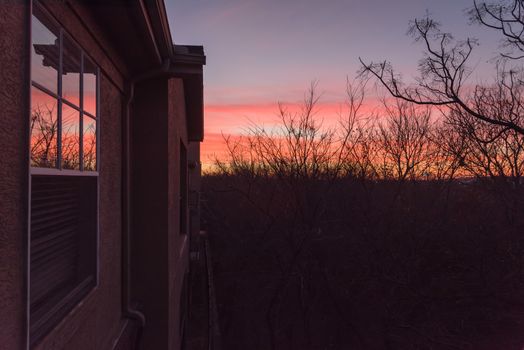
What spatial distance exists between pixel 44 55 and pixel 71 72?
447mm

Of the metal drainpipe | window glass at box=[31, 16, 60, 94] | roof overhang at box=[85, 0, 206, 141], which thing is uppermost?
roof overhang at box=[85, 0, 206, 141]

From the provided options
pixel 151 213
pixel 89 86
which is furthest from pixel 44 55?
pixel 151 213

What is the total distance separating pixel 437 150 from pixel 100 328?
1351cm

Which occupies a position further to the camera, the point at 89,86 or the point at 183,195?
the point at 183,195

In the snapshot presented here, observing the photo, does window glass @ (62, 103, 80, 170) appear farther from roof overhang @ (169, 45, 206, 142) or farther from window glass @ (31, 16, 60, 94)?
roof overhang @ (169, 45, 206, 142)

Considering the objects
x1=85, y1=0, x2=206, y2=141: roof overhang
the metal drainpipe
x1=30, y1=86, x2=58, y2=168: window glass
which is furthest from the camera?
the metal drainpipe

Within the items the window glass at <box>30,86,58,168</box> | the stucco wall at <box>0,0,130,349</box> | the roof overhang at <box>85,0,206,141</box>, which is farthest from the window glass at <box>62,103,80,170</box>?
the roof overhang at <box>85,0,206,141</box>

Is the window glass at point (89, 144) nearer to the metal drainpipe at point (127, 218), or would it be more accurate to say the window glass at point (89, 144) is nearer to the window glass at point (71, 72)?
the window glass at point (71, 72)

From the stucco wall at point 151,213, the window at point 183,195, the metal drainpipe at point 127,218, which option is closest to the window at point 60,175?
the metal drainpipe at point 127,218

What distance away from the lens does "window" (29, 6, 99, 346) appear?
2086mm

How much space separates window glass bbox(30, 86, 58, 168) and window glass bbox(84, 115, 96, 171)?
0.59 meters

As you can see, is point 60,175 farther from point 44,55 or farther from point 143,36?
point 143,36

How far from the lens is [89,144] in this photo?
2953 millimetres

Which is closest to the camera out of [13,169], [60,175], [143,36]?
[13,169]
